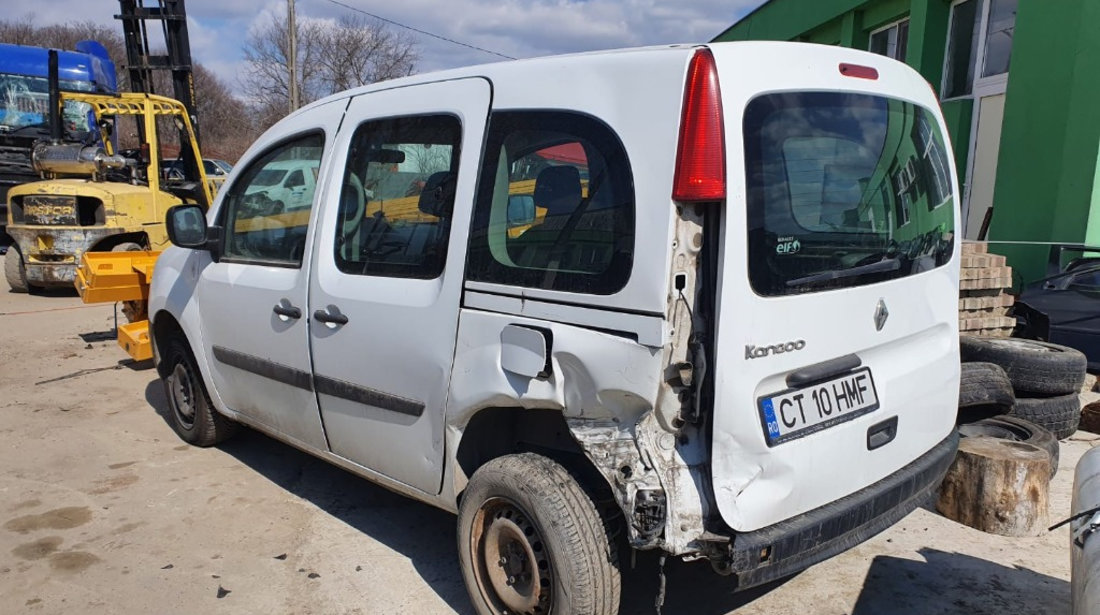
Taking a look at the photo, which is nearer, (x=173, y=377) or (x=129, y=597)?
(x=129, y=597)

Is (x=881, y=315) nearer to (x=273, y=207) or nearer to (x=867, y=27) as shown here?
(x=273, y=207)

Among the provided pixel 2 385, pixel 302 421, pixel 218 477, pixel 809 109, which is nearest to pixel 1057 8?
pixel 809 109

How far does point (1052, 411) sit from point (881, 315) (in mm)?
2771

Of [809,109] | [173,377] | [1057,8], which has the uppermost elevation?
[1057,8]

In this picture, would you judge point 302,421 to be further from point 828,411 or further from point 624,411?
point 828,411

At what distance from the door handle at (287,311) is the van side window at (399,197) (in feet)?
1.15

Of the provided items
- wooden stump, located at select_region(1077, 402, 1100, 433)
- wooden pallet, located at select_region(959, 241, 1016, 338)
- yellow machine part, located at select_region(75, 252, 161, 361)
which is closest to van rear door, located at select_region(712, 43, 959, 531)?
wooden pallet, located at select_region(959, 241, 1016, 338)

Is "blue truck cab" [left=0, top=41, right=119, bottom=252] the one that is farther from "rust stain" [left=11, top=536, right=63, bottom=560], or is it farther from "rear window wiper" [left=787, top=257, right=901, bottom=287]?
"rear window wiper" [left=787, top=257, right=901, bottom=287]

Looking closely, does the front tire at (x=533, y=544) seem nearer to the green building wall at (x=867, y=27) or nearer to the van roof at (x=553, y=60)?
the van roof at (x=553, y=60)

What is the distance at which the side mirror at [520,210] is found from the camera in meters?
2.63

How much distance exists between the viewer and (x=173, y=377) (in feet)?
16.0

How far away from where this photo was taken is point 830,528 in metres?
2.41

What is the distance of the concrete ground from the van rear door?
81 cm

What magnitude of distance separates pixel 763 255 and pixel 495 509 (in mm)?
1311
